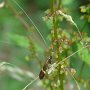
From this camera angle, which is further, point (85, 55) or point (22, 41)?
point (22, 41)

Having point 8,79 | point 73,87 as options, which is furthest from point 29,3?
point 73,87

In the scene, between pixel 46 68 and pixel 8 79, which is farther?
pixel 8 79

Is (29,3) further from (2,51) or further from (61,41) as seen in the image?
(61,41)

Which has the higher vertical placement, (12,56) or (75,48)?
(75,48)

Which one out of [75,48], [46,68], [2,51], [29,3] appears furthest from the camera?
[29,3]

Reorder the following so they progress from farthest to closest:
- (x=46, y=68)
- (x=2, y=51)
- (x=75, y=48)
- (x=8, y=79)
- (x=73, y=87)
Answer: (x=2, y=51), (x=8, y=79), (x=73, y=87), (x=75, y=48), (x=46, y=68)

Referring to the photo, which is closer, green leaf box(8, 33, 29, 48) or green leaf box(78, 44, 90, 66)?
green leaf box(78, 44, 90, 66)

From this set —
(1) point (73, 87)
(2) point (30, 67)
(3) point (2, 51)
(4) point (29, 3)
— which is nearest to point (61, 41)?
(1) point (73, 87)

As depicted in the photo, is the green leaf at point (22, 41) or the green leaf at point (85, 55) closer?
the green leaf at point (85, 55)

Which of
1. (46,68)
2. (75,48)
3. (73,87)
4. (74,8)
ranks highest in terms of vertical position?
(46,68)
